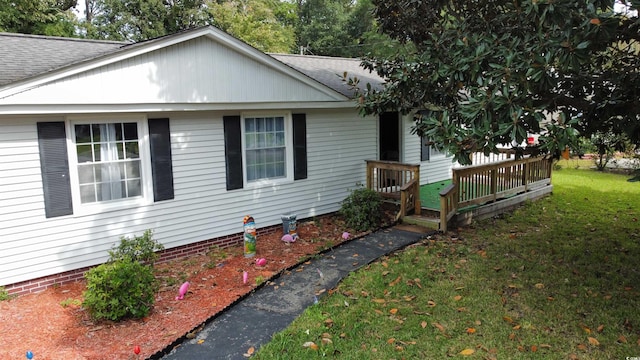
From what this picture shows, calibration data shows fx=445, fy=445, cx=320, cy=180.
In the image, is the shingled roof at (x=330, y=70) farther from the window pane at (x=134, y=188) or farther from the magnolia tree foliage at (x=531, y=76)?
the window pane at (x=134, y=188)

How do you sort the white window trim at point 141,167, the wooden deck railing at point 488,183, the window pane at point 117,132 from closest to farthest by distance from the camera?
the white window trim at point 141,167 → the window pane at point 117,132 → the wooden deck railing at point 488,183

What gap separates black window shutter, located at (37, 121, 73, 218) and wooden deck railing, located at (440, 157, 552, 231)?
Answer: 6.56 metres

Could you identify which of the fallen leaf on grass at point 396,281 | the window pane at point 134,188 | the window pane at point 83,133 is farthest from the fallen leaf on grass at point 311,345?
the window pane at point 83,133

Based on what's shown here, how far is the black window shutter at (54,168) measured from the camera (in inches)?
250

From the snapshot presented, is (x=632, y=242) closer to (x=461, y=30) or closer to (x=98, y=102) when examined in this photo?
(x=461, y=30)

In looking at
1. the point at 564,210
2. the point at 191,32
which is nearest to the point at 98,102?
the point at 191,32

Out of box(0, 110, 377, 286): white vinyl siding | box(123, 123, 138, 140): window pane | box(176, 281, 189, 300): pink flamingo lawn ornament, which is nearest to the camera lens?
box(176, 281, 189, 300): pink flamingo lawn ornament

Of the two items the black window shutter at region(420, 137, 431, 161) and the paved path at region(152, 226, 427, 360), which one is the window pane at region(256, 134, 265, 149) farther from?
the black window shutter at region(420, 137, 431, 161)

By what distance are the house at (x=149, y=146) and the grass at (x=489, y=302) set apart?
311 cm

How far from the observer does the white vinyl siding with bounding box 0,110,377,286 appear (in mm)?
6230

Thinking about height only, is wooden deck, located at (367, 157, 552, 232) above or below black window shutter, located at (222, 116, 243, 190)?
below

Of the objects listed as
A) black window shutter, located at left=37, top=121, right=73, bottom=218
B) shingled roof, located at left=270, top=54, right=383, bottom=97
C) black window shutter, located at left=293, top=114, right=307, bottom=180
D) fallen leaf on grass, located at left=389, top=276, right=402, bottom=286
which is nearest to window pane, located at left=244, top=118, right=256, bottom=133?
black window shutter, located at left=293, top=114, right=307, bottom=180

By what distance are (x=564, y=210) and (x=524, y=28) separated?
6282 millimetres

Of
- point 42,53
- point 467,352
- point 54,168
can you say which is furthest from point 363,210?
point 42,53
